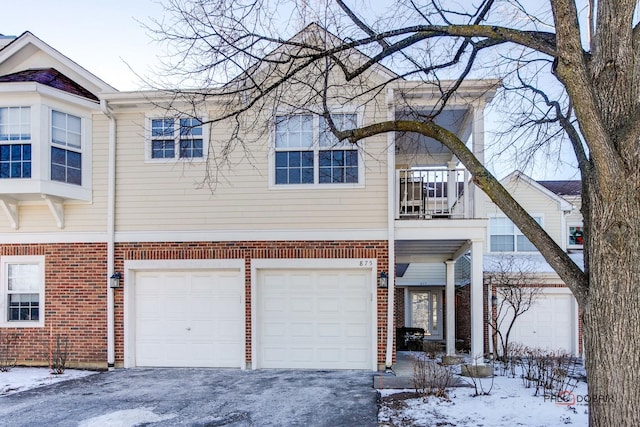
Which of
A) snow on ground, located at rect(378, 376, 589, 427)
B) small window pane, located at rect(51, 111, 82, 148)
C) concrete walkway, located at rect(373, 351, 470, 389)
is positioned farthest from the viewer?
small window pane, located at rect(51, 111, 82, 148)

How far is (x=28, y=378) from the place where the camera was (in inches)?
363

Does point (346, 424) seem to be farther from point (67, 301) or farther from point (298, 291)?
point (67, 301)

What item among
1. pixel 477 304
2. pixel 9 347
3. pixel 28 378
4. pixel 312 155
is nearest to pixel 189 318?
pixel 28 378

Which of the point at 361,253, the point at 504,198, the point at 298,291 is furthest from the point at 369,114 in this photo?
the point at 504,198

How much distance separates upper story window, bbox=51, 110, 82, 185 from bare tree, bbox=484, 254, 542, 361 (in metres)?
10.0

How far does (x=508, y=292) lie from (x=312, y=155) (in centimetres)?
633

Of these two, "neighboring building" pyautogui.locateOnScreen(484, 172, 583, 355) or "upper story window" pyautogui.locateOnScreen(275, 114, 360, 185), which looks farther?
"neighboring building" pyautogui.locateOnScreen(484, 172, 583, 355)

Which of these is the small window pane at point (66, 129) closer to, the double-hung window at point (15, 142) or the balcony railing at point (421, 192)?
the double-hung window at point (15, 142)

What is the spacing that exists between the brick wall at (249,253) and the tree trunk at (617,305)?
5598 millimetres

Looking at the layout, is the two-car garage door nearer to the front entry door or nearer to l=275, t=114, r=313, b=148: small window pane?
l=275, t=114, r=313, b=148: small window pane

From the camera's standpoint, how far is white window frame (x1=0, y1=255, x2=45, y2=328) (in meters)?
10.3

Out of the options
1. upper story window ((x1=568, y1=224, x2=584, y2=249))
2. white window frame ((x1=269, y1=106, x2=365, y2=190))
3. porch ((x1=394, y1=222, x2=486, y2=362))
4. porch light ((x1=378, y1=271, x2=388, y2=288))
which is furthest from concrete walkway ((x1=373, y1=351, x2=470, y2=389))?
upper story window ((x1=568, y1=224, x2=584, y2=249))

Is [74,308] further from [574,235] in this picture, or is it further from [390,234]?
[574,235]

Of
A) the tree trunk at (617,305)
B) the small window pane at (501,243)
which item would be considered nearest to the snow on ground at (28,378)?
the tree trunk at (617,305)
